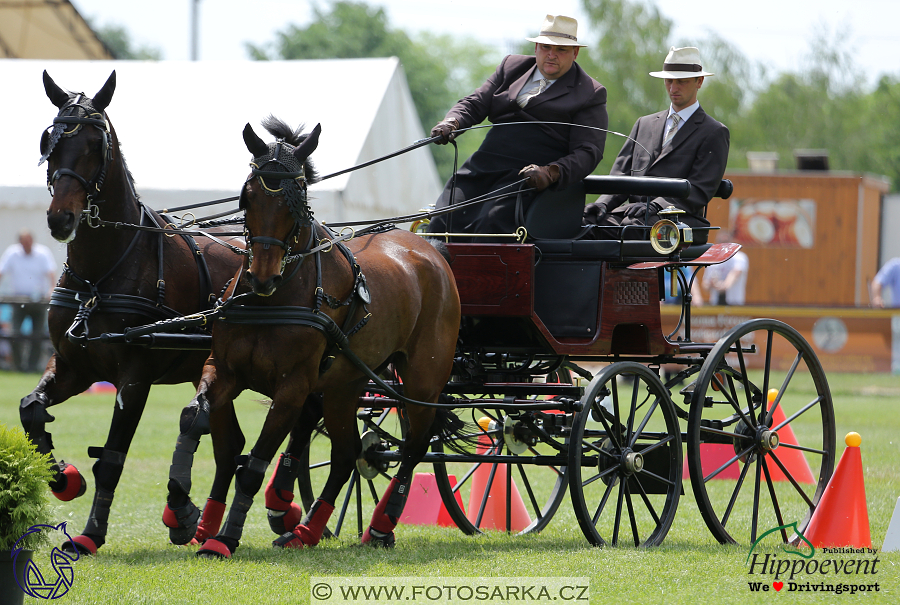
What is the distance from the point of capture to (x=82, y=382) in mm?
5188

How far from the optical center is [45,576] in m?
4.36

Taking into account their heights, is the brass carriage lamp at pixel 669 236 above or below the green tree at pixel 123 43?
below

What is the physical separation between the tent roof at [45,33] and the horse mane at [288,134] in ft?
71.3

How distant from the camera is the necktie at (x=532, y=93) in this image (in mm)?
5906

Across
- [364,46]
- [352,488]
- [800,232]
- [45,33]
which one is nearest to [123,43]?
[364,46]

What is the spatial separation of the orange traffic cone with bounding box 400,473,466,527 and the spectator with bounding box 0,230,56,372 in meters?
Result: 10.0

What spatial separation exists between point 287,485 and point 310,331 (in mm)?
1096

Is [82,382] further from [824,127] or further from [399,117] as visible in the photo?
[824,127]

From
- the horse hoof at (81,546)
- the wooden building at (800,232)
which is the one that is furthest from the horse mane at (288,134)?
the wooden building at (800,232)

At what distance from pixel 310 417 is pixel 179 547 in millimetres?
960

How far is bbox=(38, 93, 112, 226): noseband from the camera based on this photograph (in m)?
4.72

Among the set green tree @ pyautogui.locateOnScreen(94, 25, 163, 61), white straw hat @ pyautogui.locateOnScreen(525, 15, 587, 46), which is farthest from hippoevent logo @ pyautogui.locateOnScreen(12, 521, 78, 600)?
green tree @ pyautogui.locateOnScreen(94, 25, 163, 61)

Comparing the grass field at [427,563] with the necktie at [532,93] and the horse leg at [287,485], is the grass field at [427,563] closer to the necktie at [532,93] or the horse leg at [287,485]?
the horse leg at [287,485]

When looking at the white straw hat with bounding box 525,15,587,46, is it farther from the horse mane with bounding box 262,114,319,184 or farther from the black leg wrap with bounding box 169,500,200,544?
the black leg wrap with bounding box 169,500,200,544
